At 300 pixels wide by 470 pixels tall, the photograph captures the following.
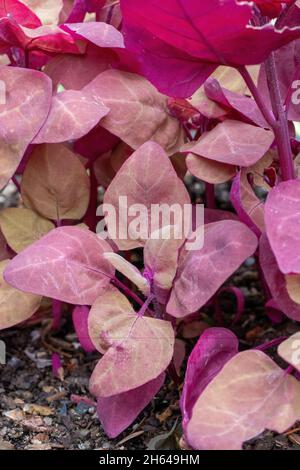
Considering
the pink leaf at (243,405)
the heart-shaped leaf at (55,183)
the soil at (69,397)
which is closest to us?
the pink leaf at (243,405)

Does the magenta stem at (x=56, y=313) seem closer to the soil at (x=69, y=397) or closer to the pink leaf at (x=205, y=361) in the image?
the soil at (x=69, y=397)

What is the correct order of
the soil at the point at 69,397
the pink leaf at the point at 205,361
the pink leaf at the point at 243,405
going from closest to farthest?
the pink leaf at the point at 243,405 → the pink leaf at the point at 205,361 → the soil at the point at 69,397

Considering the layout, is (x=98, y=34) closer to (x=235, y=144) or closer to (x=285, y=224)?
(x=235, y=144)

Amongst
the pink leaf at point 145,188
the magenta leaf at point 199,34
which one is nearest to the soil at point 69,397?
the pink leaf at point 145,188

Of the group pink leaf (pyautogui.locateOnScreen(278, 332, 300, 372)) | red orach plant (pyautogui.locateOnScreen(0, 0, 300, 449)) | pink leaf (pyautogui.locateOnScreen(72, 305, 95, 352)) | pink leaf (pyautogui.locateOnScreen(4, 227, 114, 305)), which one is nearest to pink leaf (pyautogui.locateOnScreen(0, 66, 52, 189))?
red orach plant (pyautogui.locateOnScreen(0, 0, 300, 449))

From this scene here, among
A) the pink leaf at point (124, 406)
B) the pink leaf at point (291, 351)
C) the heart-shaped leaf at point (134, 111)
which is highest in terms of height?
the heart-shaped leaf at point (134, 111)
